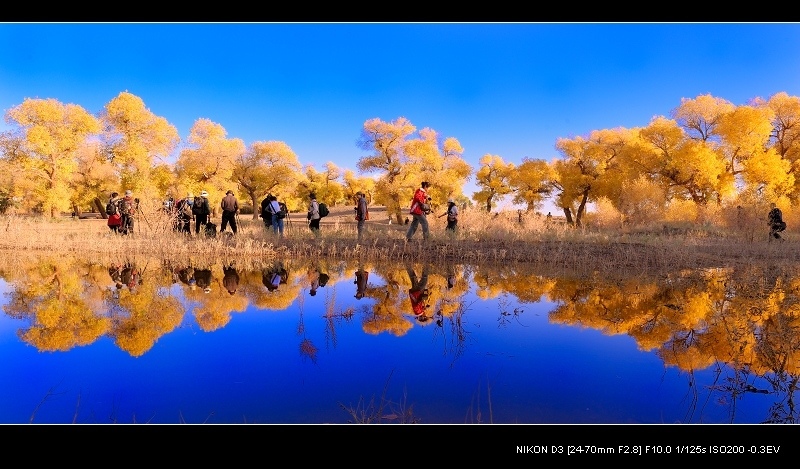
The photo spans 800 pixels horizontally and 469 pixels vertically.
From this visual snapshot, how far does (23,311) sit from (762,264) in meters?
15.4

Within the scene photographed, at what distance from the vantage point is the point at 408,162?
3441 cm

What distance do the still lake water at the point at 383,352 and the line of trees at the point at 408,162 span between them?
17.9m

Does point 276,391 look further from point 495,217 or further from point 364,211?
point 495,217

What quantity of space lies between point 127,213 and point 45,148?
20622mm

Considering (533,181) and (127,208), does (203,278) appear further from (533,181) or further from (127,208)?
(533,181)

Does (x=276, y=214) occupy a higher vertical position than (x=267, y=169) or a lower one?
lower

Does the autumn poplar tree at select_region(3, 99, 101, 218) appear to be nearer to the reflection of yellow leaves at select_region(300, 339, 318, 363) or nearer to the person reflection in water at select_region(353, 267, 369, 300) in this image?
the person reflection in water at select_region(353, 267, 369, 300)

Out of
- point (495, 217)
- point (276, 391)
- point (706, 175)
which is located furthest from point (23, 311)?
point (706, 175)

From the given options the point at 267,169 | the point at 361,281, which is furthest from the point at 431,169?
the point at 361,281

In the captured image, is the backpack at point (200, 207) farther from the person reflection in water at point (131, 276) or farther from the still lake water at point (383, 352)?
the still lake water at point (383, 352)

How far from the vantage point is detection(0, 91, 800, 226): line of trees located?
27406mm

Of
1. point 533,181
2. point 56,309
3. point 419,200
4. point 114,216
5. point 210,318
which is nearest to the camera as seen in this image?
point 210,318

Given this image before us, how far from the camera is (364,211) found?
14.5 meters

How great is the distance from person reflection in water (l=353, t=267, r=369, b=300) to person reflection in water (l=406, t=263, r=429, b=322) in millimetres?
868
